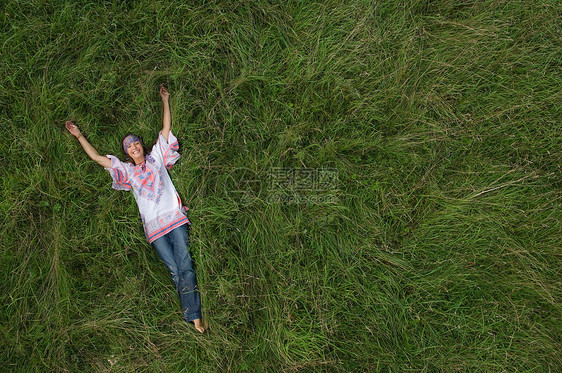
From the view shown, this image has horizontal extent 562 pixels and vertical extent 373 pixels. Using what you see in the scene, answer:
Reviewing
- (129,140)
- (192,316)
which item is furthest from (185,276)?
(129,140)

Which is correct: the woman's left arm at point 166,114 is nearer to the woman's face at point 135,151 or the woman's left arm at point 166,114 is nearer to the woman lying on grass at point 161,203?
the woman lying on grass at point 161,203

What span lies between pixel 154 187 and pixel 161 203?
179 millimetres

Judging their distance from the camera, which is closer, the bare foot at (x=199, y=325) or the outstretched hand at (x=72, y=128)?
the bare foot at (x=199, y=325)

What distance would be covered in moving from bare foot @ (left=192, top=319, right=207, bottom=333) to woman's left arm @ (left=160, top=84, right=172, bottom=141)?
1912 millimetres

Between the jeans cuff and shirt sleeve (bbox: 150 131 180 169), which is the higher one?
shirt sleeve (bbox: 150 131 180 169)

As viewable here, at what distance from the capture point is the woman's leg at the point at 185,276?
2906 millimetres

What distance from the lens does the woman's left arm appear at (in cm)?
302

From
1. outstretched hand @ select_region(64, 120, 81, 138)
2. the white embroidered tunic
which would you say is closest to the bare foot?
the white embroidered tunic

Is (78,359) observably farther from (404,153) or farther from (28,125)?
(404,153)

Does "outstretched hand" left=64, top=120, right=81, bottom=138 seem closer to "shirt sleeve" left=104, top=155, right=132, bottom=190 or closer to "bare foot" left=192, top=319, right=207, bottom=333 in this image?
"shirt sleeve" left=104, top=155, right=132, bottom=190

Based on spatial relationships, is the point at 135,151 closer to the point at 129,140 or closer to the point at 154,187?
the point at 129,140

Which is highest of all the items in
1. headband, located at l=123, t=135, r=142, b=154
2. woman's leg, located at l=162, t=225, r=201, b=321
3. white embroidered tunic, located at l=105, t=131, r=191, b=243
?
headband, located at l=123, t=135, r=142, b=154

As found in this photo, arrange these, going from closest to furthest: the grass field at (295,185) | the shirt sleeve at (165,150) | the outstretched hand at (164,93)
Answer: the grass field at (295,185), the shirt sleeve at (165,150), the outstretched hand at (164,93)

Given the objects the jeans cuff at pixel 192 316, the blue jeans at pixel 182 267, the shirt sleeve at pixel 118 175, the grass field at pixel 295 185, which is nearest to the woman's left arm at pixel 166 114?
the grass field at pixel 295 185
